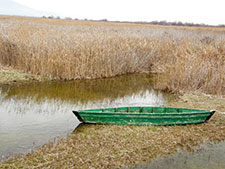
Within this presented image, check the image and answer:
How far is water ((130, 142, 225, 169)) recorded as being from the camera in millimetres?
5977

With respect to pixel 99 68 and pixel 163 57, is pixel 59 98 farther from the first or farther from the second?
pixel 163 57

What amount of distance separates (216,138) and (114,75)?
8.43 meters

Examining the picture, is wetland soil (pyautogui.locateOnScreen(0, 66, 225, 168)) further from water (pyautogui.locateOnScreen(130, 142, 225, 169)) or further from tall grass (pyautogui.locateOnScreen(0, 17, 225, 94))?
tall grass (pyautogui.locateOnScreen(0, 17, 225, 94))

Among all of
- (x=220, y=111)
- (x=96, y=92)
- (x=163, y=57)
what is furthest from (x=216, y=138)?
(x=163, y=57)

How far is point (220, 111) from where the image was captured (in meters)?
9.36

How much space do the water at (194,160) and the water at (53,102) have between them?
8.77ft

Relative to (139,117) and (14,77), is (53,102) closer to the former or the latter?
(14,77)

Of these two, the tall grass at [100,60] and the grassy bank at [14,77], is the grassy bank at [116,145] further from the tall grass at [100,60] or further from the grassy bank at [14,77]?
the grassy bank at [14,77]

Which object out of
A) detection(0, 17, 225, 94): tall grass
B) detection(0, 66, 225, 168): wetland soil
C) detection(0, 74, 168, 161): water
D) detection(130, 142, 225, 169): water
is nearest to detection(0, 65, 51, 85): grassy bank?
detection(0, 17, 225, 94): tall grass

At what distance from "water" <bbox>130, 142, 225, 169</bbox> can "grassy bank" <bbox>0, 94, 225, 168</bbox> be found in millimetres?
186

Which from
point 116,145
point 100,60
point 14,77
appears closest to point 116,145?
point 116,145

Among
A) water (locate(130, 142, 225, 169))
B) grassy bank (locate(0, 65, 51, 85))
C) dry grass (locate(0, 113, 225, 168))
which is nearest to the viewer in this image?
dry grass (locate(0, 113, 225, 168))

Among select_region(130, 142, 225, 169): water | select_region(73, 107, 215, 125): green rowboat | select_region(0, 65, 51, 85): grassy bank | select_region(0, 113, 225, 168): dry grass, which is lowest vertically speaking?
select_region(130, 142, 225, 169): water

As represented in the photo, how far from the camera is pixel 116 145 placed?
6551mm
